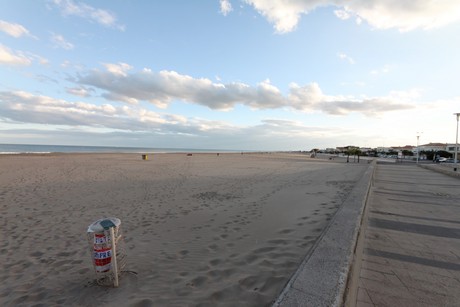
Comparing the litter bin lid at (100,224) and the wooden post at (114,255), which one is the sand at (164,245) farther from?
the litter bin lid at (100,224)

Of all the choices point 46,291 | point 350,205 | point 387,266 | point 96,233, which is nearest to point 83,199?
point 46,291

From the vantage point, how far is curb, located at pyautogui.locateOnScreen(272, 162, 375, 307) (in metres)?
2.07

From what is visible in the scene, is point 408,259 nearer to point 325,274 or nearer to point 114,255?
point 325,274

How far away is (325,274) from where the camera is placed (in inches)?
96.9

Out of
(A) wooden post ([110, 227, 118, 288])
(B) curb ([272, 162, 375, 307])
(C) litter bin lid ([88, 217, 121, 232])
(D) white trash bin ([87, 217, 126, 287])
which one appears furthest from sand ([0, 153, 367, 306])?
(C) litter bin lid ([88, 217, 121, 232])

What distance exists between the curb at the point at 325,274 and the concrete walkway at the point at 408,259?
215mm

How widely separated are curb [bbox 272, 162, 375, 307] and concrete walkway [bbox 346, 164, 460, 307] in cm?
21

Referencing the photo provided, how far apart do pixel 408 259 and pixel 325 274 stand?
1.95 meters

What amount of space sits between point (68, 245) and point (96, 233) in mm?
2325

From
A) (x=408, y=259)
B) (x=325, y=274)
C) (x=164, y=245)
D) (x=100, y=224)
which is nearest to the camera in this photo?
(x=325, y=274)

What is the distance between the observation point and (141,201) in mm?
8047

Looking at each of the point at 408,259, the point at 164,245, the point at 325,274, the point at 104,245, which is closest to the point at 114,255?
the point at 104,245

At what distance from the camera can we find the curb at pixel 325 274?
207cm

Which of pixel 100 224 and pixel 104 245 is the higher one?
pixel 100 224
